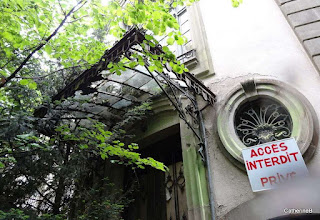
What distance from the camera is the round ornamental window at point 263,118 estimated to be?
3.87 meters

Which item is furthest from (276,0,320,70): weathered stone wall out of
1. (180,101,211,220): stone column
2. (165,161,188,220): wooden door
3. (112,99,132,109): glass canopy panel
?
(112,99,132,109): glass canopy panel

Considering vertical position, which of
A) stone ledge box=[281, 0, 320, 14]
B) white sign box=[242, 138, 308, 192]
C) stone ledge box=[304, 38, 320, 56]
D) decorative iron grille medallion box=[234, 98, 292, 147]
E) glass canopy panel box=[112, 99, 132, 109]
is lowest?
white sign box=[242, 138, 308, 192]

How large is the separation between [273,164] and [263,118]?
916mm

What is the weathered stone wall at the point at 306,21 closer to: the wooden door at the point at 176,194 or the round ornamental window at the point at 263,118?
the round ornamental window at the point at 263,118

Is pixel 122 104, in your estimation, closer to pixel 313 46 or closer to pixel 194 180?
pixel 194 180

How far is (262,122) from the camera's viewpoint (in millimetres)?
4316

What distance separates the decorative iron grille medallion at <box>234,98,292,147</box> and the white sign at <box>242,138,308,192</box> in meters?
0.27

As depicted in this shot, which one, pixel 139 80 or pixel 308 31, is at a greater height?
pixel 139 80

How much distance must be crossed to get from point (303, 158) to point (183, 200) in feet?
8.73

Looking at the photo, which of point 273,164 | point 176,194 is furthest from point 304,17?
point 176,194

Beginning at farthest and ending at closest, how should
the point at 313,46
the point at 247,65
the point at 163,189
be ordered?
the point at 163,189 < the point at 247,65 < the point at 313,46

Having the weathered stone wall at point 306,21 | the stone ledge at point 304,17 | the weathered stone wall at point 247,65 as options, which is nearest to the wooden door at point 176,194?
the weathered stone wall at point 247,65

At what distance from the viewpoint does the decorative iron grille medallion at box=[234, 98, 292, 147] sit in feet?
13.6

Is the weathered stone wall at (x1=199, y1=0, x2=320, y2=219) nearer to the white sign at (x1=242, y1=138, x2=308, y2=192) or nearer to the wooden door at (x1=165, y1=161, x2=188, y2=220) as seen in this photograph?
the white sign at (x1=242, y1=138, x2=308, y2=192)
